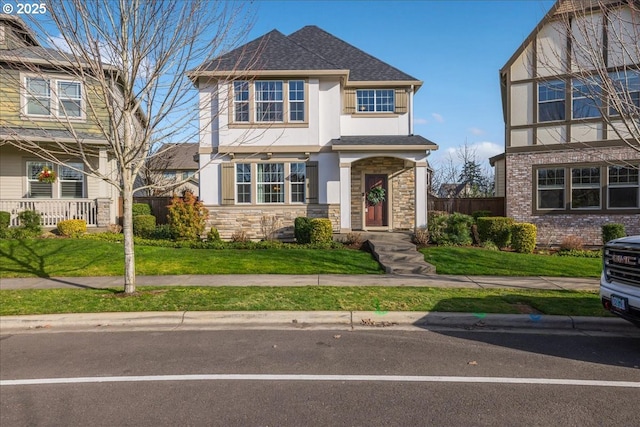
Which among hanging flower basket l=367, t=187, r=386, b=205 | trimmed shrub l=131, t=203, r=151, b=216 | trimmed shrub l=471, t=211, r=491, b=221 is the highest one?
hanging flower basket l=367, t=187, r=386, b=205

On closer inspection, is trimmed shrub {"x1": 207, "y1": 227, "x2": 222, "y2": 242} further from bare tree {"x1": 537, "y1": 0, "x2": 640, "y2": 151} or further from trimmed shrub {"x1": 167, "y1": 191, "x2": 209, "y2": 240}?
bare tree {"x1": 537, "y1": 0, "x2": 640, "y2": 151}

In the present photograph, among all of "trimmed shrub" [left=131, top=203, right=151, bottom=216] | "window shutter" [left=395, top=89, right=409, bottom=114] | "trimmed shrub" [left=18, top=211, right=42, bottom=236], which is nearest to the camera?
"trimmed shrub" [left=18, top=211, right=42, bottom=236]

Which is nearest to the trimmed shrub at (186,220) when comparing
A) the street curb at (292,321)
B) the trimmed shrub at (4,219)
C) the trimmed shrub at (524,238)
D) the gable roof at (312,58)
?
the gable roof at (312,58)

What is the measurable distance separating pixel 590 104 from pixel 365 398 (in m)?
15.9

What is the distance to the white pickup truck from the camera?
195 inches

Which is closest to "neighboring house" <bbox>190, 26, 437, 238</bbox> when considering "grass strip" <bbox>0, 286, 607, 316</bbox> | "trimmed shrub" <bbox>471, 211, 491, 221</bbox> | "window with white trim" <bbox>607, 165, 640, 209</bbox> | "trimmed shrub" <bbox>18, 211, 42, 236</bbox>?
"trimmed shrub" <bbox>471, 211, 491, 221</bbox>

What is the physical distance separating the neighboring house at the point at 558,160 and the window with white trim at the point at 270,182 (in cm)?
937

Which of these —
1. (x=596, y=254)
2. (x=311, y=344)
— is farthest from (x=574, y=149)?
(x=311, y=344)

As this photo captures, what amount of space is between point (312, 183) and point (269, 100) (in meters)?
3.58

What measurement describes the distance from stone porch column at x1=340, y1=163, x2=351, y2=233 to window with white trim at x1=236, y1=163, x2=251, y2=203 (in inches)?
145

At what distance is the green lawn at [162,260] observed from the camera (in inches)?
404

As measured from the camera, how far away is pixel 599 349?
16.9ft

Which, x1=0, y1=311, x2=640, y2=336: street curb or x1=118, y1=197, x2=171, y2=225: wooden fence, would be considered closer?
x1=0, y1=311, x2=640, y2=336: street curb

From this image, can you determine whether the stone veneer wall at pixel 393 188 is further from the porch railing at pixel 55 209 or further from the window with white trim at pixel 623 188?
the porch railing at pixel 55 209
